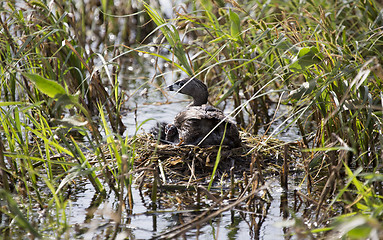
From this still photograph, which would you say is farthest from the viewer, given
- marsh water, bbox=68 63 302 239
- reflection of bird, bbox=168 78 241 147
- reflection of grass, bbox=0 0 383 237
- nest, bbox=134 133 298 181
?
reflection of bird, bbox=168 78 241 147

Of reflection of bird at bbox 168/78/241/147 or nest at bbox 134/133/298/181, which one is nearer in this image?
nest at bbox 134/133/298/181

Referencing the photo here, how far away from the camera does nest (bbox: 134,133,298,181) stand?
453 centimetres

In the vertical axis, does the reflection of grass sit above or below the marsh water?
above

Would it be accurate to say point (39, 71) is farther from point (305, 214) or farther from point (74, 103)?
point (305, 214)

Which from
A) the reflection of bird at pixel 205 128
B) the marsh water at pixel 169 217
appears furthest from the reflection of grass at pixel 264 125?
the reflection of bird at pixel 205 128

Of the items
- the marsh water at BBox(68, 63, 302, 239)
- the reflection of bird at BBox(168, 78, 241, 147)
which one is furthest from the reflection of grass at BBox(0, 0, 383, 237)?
the reflection of bird at BBox(168, 78, 241, 147)

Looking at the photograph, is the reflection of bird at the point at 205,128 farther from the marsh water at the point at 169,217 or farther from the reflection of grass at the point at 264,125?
the marsh water at the point at 169,217

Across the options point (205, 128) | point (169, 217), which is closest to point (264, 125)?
point (205, 128)

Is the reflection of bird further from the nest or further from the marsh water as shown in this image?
the marsh water

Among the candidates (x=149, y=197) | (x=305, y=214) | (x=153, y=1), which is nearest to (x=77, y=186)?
(x=149, y=197)

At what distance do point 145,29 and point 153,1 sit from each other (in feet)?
5.85

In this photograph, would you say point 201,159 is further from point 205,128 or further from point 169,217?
point 169,217

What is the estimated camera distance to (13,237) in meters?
3.33

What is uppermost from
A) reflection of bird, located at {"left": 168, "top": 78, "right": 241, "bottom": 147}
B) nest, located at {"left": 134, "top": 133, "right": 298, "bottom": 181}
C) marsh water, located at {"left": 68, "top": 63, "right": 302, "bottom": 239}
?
reflection of bird, located at {"left": 168, "top": 78, "right": 241, "bottom": 147}
